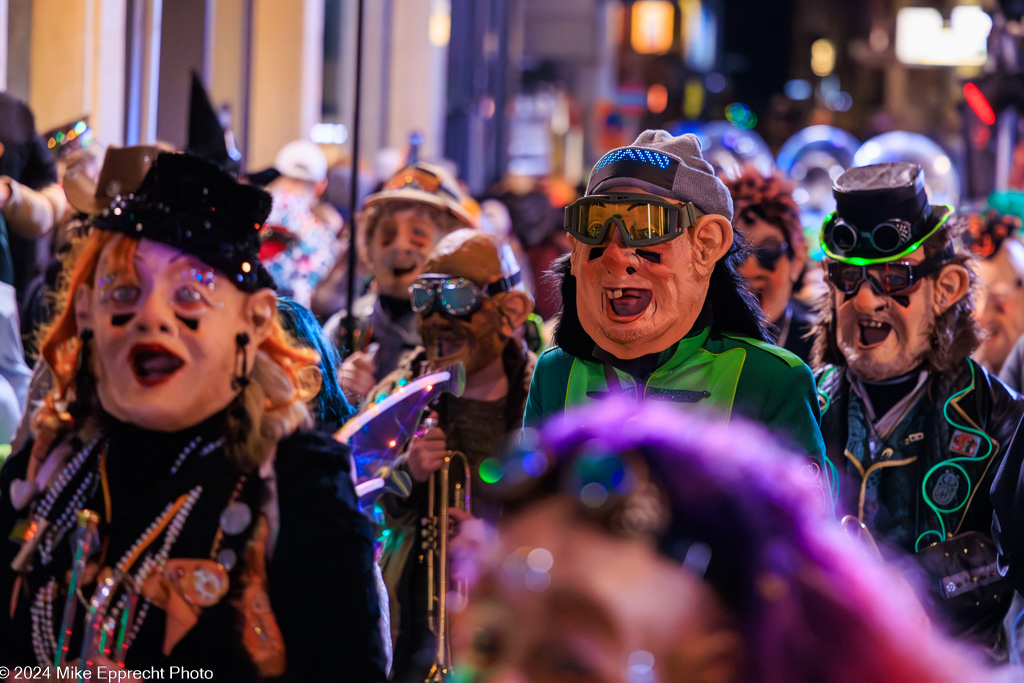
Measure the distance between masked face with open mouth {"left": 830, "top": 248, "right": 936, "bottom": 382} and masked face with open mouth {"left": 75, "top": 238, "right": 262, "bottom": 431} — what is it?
7.20ft

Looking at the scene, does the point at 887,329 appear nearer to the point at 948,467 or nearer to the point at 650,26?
the point at 948,467

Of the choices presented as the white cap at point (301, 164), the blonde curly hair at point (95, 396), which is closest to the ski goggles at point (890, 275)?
the blonde curly hair at point (95, 396)

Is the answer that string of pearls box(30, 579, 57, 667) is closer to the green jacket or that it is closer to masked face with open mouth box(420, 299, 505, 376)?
the green jacket

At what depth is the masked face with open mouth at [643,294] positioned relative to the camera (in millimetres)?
3156

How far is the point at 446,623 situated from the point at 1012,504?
1.67 m

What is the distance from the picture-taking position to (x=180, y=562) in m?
2.43

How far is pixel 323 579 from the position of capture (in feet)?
7.97

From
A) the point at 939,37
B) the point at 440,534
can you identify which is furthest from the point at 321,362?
the point at 939,37

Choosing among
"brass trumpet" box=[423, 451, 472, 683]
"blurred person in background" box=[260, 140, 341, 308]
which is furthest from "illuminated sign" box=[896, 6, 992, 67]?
"brass trumpet" box=[423, 451, 472, 683]

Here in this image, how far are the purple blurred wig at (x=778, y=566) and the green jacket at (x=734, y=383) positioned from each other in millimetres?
1584

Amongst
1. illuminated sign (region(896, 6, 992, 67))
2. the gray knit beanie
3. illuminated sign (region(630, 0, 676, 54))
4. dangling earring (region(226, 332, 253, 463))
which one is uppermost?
illuminated sign (region(630, 0, 676, 54))

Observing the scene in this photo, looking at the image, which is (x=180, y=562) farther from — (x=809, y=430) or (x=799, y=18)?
(x=799, y=18)

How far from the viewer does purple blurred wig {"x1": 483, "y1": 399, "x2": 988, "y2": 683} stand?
1.34 meters

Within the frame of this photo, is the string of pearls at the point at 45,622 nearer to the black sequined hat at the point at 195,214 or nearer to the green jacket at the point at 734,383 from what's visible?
the black sequined hat at the point at 195,214
